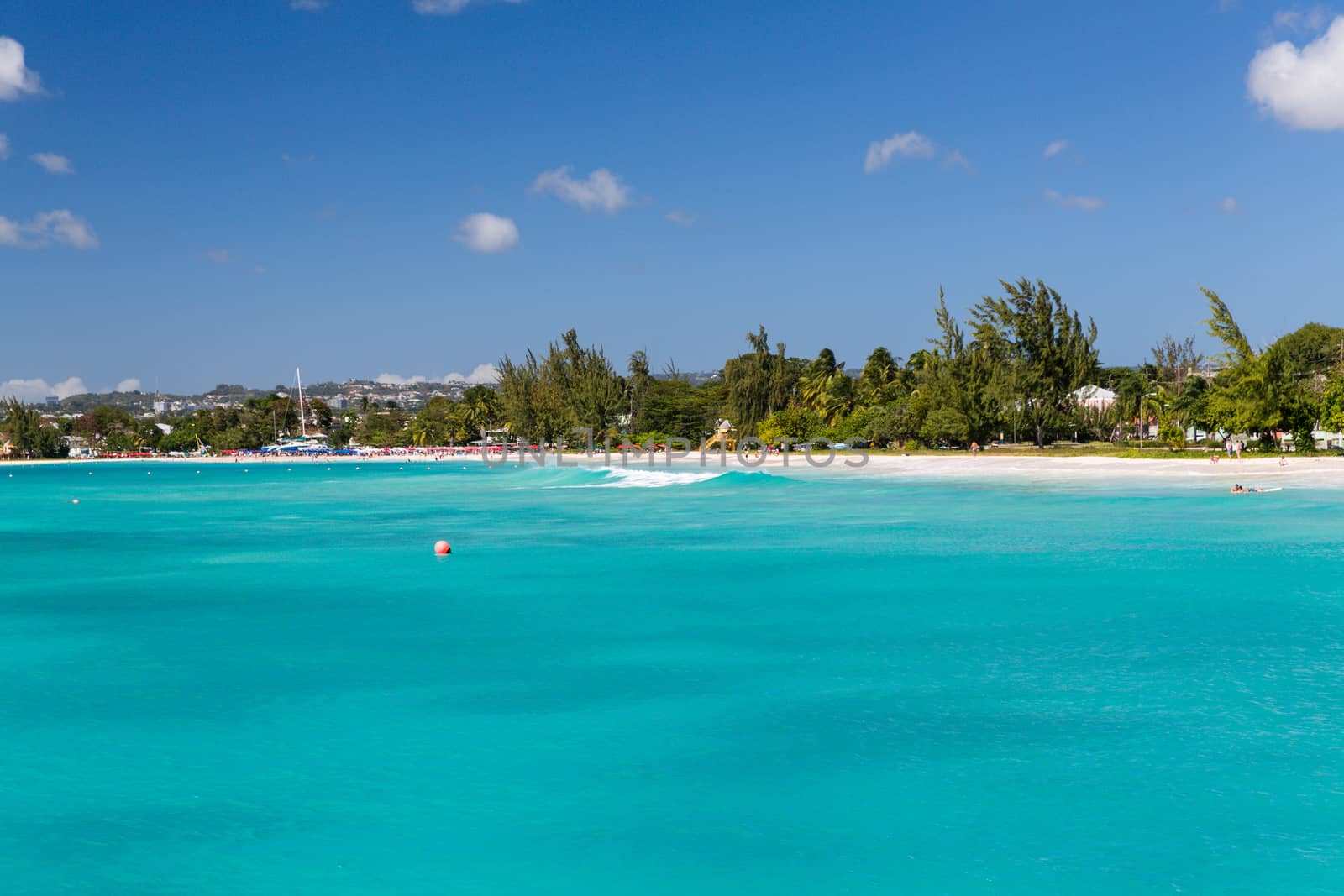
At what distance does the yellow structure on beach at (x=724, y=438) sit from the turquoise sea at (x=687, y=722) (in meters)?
66.8

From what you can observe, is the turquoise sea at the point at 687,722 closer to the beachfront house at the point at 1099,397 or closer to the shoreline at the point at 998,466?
the shoreline at the point at 998,466

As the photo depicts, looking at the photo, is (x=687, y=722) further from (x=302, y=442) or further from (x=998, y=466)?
(x=302, y=442)

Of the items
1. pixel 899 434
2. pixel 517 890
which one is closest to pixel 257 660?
pixel 517 890

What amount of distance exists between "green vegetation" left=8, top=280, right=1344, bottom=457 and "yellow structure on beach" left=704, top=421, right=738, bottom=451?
1.19m

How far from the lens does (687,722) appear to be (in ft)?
40.7

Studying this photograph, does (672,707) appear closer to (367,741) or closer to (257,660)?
(367,741)

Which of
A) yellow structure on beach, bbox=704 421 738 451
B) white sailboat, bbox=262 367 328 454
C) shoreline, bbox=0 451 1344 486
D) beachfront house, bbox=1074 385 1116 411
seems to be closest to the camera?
shoreline, bbox=0 451 1344 486

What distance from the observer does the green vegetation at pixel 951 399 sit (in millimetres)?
60031

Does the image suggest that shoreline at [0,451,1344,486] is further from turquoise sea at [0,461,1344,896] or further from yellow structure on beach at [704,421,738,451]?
turquoise sea at [0,461,1344,896]

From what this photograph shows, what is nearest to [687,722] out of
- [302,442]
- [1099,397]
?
[1099,397]

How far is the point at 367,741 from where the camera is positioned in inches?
469

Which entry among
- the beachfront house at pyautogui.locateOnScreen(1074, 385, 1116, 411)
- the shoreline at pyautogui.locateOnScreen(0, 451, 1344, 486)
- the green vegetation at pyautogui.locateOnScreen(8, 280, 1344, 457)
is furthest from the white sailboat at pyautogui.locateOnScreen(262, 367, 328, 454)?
the beachfront house at pyautogui.locateOnScreen(1074, 385, 1116, 411)

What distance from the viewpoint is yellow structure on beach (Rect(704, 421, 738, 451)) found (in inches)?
3848

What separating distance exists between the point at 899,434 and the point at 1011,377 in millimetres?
10749
